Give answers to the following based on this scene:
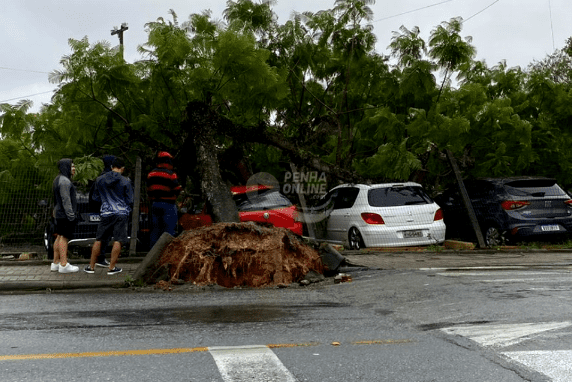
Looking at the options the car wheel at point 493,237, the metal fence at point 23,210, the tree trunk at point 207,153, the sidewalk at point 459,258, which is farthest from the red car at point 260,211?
the car wheel at point 493,237

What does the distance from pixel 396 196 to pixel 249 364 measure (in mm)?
10621

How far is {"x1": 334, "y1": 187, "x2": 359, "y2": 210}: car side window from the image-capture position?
52.7 ft

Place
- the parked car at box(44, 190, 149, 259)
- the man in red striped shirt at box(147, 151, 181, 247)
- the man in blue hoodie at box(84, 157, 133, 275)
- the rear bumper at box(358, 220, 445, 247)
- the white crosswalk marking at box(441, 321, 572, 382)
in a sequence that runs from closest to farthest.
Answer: the white crosswalk marking at box(441, 321, 572, 382)
the man in blue hoodie at box(84, 157, 133, 275)
the man in red striped shirt at box(147, 151, 181, 247)
the parked car at box(44, 190, 149, 259)
the rear bumper at box(358, 220, 445, 247)

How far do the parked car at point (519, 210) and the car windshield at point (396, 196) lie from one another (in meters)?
1.13

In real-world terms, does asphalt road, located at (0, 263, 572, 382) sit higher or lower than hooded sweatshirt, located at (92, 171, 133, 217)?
lower

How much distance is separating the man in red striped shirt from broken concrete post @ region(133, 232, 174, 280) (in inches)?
59.4

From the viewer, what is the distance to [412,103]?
1789 centimetres

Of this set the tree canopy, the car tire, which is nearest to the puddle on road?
the tree canopy

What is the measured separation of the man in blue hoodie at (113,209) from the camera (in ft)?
36.5

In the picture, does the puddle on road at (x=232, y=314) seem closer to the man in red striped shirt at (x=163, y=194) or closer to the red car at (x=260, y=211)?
the man in red striped shirt at (x=163, y=194)

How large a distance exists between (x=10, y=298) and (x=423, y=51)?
12.0m

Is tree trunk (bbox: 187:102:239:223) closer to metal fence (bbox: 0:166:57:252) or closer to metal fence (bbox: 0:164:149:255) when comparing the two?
metal fence (bbox: 0:164:149:255)

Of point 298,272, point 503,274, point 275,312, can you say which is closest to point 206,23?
point 298,272

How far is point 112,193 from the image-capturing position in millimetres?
11250
